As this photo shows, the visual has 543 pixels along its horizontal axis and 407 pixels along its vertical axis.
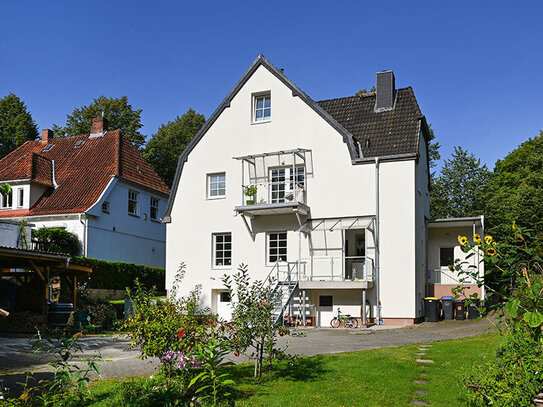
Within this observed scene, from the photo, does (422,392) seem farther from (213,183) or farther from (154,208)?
(154,208)

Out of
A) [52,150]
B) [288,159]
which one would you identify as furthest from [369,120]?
[52,150]

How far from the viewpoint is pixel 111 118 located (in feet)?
144

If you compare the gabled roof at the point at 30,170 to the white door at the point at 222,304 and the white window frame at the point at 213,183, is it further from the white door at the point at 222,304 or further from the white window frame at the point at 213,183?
the white door at the point at 222,304

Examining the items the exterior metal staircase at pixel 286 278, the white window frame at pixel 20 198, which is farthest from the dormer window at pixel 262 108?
the white window frame at pixel 20 198

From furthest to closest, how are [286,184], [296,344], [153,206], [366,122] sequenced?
[153,206], [366,122], [286,184], [296,344]

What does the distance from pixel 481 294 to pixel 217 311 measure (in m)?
11.4

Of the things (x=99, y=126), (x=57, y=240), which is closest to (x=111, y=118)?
(x=99, y=126)

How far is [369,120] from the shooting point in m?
23.4

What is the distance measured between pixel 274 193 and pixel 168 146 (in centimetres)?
2396

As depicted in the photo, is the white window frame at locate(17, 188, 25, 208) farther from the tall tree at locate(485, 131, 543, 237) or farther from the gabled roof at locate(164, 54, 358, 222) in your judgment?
the tall tree at locate(485, 131, 543, 237)

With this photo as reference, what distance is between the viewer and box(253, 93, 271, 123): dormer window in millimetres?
23766

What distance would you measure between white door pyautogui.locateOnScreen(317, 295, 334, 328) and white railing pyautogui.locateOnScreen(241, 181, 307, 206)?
398 centimetres

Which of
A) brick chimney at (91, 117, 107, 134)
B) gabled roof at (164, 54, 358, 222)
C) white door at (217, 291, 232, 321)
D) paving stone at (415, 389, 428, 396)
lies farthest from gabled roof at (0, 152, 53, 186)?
paving stone at (415, 389, 428, 396)

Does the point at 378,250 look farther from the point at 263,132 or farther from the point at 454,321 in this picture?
the point at 263,132
